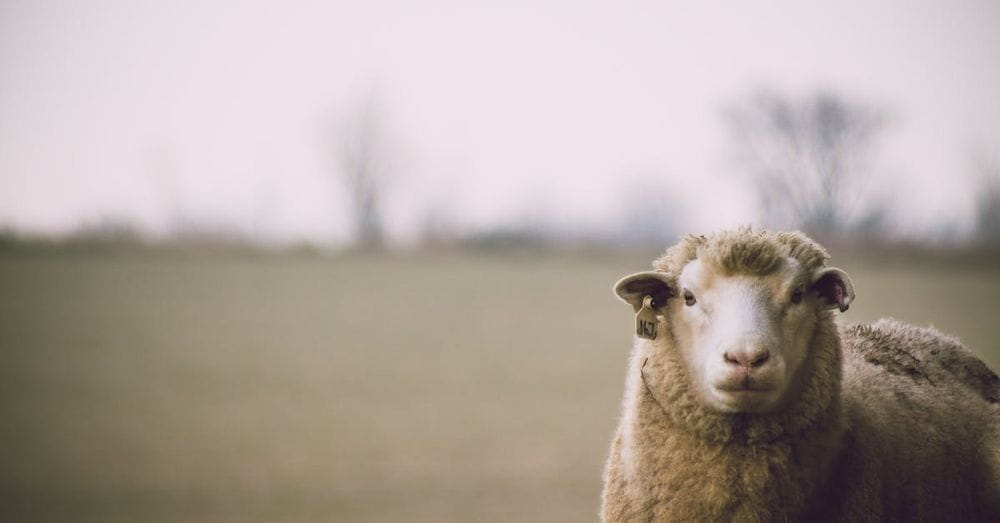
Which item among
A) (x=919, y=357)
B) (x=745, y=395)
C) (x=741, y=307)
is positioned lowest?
(x=919, y=357)

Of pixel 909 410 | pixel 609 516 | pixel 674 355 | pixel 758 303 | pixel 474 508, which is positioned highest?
pixel 758 303

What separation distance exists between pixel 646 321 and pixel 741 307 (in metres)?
0.42

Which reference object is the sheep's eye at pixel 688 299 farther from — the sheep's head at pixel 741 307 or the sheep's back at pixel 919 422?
the sheep's back at pixel 919 422

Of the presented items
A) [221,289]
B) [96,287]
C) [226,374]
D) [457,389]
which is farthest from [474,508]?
[96,287]

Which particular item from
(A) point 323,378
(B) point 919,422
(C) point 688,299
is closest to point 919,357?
(B) point 919,422

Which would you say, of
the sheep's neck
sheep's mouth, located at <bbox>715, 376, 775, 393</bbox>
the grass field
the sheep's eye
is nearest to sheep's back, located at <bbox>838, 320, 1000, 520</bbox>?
the sheep's neck

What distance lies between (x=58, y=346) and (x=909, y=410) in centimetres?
3249

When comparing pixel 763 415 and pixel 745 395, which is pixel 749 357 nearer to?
pixel 745 395

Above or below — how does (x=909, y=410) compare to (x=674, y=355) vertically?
below

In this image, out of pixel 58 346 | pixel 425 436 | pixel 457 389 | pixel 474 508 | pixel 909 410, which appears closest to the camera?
pixel 909 410

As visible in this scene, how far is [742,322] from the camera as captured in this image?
2967 mm

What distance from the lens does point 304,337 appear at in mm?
32062

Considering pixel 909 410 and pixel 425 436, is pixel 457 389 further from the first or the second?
pixel 909 410

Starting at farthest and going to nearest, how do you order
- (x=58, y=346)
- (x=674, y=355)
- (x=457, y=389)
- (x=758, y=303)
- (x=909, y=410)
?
(x=58, y=346), (x=457, y=389), (x=909, y=410), (x=674, y=355), (x=758, y=303)
